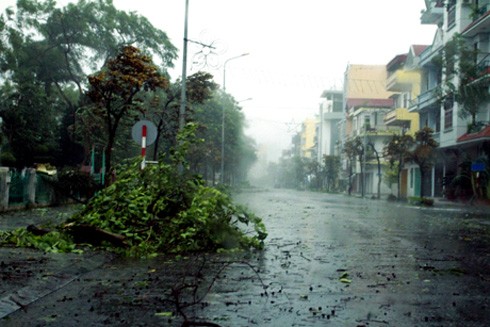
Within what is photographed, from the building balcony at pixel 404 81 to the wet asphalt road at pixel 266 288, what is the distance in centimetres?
4268

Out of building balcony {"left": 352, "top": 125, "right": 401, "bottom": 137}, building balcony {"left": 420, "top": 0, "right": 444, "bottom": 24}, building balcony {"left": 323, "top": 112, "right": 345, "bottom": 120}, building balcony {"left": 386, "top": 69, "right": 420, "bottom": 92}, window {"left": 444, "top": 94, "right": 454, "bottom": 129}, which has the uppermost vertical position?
building balcony {"left": 420, "top": 0, "right": 444, "bottom": 24}

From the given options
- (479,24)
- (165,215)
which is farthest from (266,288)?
(479,24)

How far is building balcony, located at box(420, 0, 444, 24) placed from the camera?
1734 inches

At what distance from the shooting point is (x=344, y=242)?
37.4 feet

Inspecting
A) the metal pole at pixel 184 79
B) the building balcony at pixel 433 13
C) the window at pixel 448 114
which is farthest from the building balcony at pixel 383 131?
the metal pole at pixel 184 79

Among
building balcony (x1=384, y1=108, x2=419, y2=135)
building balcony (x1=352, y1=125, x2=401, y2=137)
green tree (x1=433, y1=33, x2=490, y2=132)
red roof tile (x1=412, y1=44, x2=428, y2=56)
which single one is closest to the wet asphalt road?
green tree (x1=433, y1=33, x2=490, y2=132)

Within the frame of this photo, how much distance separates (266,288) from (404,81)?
1941 inches

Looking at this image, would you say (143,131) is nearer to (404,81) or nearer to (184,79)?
(184,79)

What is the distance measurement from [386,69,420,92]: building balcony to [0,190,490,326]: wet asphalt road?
4268cm

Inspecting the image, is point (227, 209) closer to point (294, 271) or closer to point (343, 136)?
point (294, 271)

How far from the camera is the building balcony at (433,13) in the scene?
44053 millimetres

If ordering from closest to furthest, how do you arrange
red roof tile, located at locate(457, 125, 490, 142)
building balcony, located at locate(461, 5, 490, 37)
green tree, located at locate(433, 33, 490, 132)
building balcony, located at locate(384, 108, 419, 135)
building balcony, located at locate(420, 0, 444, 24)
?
1. green tree, located at locate(433, 33, 490, 132)
2. red roof tile, located at locate(457, 125, 490, 142)
3. building balcony, located at locate(461, 5, 490, 37)
4. building balcony, located at locate(420, 0, 444, 24)
5. building balcony, located at locate(384, 108, 419, 135)

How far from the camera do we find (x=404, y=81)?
173 feet

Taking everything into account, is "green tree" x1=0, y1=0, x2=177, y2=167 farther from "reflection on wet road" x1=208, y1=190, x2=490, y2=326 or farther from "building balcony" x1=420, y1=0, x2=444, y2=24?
"reflection on wet road" x1=208, y1=190, x2=490, y2=326
